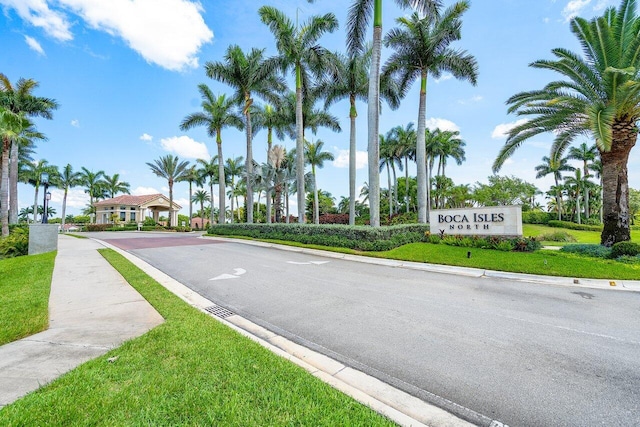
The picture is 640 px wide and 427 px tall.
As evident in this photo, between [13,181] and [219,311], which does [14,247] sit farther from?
[13,181]

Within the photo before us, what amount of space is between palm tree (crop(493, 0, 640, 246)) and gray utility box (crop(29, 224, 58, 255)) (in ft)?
76.9

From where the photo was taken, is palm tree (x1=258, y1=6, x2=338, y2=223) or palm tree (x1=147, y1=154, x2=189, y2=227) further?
palm tree (x1=147, y1=154, x2=189, y2=227)

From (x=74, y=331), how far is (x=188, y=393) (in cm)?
301

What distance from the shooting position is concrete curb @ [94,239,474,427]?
2547mm

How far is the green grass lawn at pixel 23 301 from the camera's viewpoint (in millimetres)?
4363

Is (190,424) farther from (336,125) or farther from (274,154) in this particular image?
(336,125)

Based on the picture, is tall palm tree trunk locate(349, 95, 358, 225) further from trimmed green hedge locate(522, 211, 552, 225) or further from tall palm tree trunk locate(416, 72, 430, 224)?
trimmed green hedge locate(522, 211, 552, 225)

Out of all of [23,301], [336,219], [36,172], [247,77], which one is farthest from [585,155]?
[36,172]

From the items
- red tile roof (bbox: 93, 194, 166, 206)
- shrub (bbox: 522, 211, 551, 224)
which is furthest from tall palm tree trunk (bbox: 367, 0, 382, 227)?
red tile roof (bbox: 93, 194, 166, 206)

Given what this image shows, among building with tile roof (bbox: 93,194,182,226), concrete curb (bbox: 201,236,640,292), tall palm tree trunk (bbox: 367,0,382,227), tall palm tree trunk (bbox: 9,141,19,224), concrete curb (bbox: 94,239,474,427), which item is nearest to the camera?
concrete curb (bbox: 94,239,474,427)

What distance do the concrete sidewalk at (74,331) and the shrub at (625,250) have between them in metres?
13.8

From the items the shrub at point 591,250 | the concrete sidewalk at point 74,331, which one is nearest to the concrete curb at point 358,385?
the concrete sidewalk at point 74,331

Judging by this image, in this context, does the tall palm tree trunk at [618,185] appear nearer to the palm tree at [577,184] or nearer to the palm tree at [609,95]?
the palm tree at [609,95]

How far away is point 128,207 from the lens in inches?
1902
